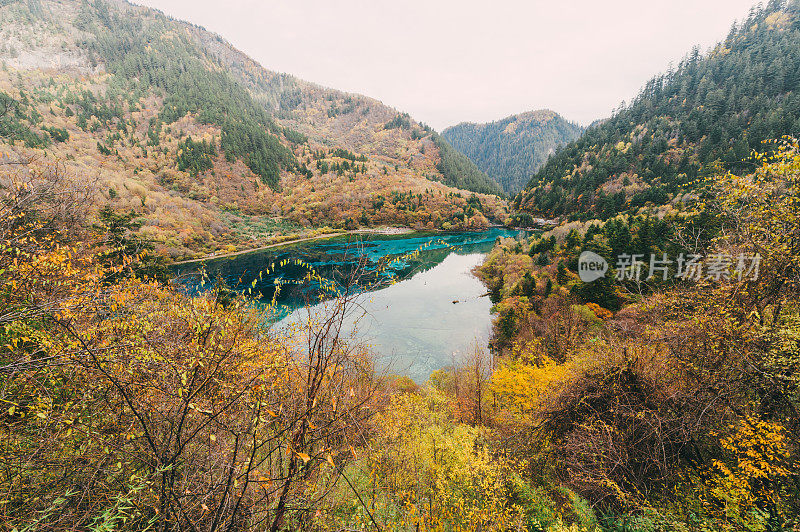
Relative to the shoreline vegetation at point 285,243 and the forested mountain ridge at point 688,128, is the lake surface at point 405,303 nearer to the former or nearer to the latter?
the shoreline vegetation at point 285,243

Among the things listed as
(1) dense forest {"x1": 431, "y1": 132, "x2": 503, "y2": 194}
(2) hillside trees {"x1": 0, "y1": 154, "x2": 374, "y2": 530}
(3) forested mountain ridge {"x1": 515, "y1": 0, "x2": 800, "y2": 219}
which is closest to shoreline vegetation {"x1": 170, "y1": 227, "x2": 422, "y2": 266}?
(2) hillside trees {"x1": 0, "y1": 154, "x2": 374, "y2": 530}

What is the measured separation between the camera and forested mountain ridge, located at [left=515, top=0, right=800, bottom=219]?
6375cm

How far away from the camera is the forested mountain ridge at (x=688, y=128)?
6375cm

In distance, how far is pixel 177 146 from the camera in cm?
10325

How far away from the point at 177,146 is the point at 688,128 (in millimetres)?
162183

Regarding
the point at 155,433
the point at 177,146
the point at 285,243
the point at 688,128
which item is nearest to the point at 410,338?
the point at 155,433

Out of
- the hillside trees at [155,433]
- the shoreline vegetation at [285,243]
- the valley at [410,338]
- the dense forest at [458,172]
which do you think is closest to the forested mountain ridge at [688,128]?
the valley at [410,338]

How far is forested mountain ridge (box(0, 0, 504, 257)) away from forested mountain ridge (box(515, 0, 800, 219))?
105ft

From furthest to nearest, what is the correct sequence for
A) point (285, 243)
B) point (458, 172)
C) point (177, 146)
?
1. point (458, 172)
2. point (177, 146)
3. point (285, 243)

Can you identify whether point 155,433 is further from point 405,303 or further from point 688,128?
point 688,128

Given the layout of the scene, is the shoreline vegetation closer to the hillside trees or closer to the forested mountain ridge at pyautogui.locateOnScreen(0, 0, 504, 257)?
the forested mountain ridge at pyautogui.locateOnScreen(0, 0, 504, 257)

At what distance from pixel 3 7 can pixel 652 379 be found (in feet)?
805

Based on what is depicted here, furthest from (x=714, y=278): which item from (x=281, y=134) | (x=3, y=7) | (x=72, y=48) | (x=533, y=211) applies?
(x=3, y=7)

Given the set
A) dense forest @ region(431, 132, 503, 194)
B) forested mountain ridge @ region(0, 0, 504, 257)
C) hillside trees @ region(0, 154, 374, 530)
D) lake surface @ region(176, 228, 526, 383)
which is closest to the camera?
hillside trees @ region(0, 154, 374, 530)
